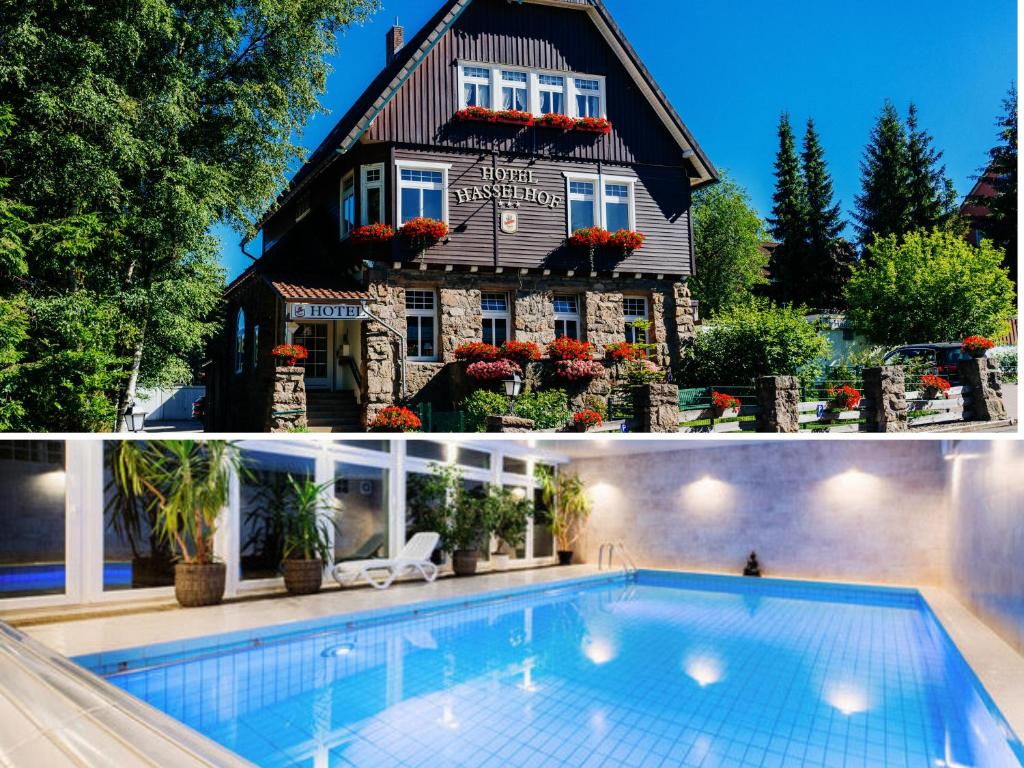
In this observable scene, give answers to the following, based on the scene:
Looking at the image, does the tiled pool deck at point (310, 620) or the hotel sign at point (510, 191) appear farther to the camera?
the hotel sign at point (510, 191)

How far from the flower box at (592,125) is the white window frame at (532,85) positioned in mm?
202

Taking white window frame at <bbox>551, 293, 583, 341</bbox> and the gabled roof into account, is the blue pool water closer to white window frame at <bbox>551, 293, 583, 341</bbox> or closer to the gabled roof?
white window frame at <bbox>551, 293, 583, 341</bbox>

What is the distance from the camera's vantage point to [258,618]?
708 cm

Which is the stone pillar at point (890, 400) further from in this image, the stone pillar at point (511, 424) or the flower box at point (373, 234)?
the flower box at point (373, 234)

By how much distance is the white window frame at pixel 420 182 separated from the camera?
1202cm

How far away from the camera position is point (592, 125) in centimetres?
1288

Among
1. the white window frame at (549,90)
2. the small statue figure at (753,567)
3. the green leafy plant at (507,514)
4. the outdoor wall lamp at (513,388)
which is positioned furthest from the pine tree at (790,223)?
the outdoor wall lamp at (513,388)

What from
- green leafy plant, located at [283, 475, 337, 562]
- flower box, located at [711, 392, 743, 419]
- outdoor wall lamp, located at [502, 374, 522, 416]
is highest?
outdoor wall lamp, located at [502, 374, 522, 416]

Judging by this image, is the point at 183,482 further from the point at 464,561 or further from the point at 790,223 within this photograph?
the point at 790,223

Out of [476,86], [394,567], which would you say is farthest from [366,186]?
[394,567]

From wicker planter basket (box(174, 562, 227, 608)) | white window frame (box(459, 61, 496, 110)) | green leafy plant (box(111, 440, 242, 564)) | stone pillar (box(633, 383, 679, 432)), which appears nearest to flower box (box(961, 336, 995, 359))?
stone pillar (box(633, 383, 679, 432))

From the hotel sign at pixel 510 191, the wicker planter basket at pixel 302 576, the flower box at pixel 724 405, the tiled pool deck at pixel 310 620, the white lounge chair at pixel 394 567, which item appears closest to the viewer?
the tiled pool deck at pixel 310 620

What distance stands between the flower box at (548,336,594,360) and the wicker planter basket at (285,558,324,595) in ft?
14.7

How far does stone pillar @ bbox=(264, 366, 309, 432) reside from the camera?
1039 cm
